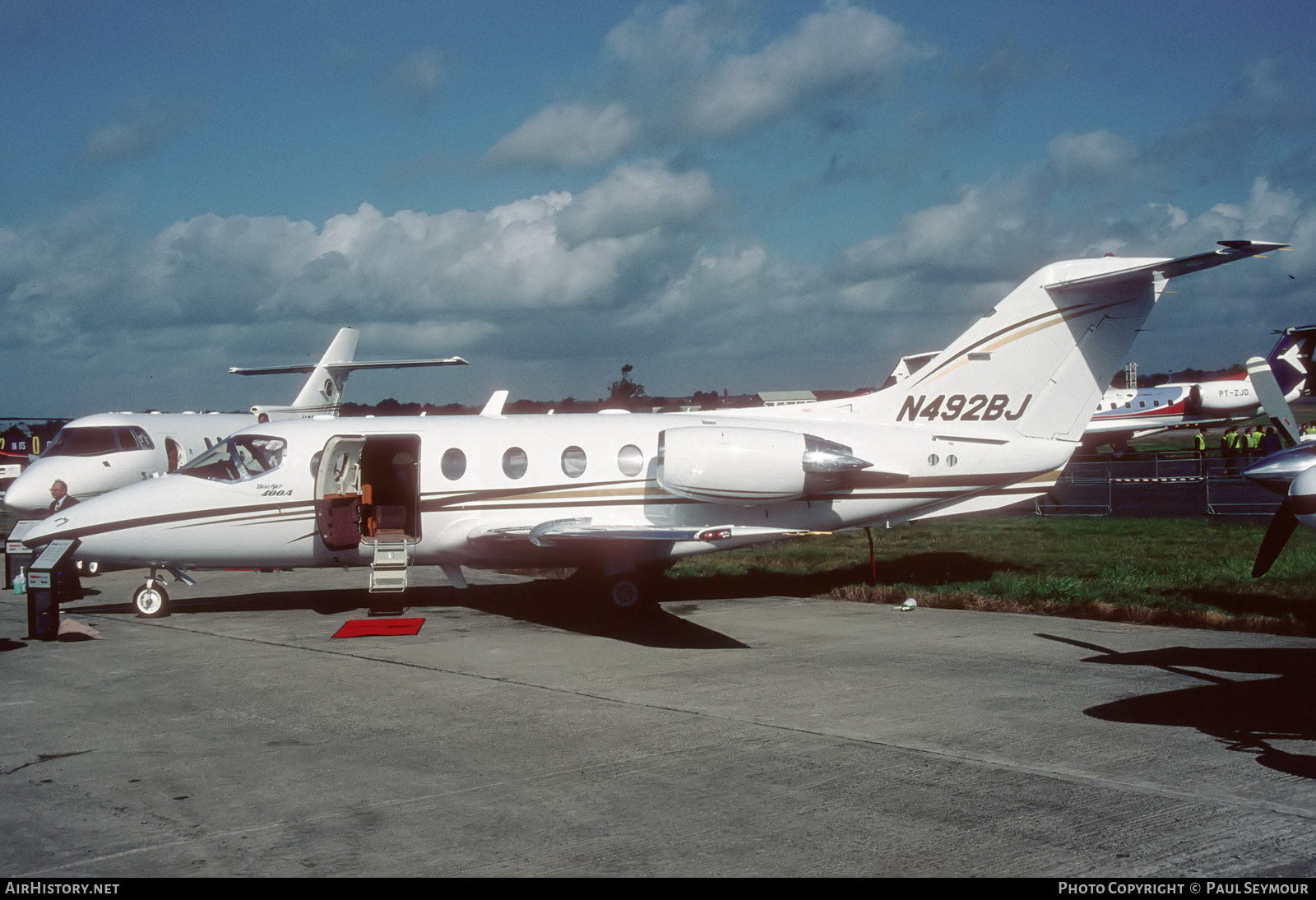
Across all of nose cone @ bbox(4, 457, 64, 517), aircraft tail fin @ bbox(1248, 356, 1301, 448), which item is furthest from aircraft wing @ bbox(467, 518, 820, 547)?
nose cone @ bbox(4, 457, 64, 517)

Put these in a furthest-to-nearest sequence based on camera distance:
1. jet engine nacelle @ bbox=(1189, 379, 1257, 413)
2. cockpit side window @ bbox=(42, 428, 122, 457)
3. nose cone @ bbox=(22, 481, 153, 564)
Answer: jet engine nacelle @ bbox=(1189, 379, 1257, 413) → cockpit side window @ bbox=(42, 428, 122, 457) → nose cone @ bbox=(22, 481, 153, 564)

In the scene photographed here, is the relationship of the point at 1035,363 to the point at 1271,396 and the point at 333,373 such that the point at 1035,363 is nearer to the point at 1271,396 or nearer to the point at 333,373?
the point at 1271,396

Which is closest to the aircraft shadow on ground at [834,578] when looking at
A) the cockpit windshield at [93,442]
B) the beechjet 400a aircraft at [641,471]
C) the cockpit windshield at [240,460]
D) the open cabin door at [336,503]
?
the beechjet 400a aircraft at [641,471]

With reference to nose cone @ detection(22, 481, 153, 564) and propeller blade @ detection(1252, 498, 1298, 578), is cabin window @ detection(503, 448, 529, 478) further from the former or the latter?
propeller blade @ detection(1252, 498, 1298, 578)

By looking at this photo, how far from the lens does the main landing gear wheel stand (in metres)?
14.7

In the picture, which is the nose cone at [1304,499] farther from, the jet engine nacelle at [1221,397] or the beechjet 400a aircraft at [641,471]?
the jet engine nacelle at [1221,397]

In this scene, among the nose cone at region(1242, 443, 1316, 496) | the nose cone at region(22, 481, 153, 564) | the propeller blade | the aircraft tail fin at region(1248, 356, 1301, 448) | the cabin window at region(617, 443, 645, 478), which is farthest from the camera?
the cabin window at region(617, 443, 645, 478)

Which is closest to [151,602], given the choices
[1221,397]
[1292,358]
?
[1292,358]

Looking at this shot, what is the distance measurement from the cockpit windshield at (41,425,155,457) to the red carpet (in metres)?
8.85

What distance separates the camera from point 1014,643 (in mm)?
11727

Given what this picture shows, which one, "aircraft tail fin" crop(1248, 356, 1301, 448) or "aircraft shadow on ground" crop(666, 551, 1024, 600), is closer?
"aircraft tail fin" crop(1248, 356, 1301, 448)

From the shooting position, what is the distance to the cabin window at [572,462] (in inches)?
588
